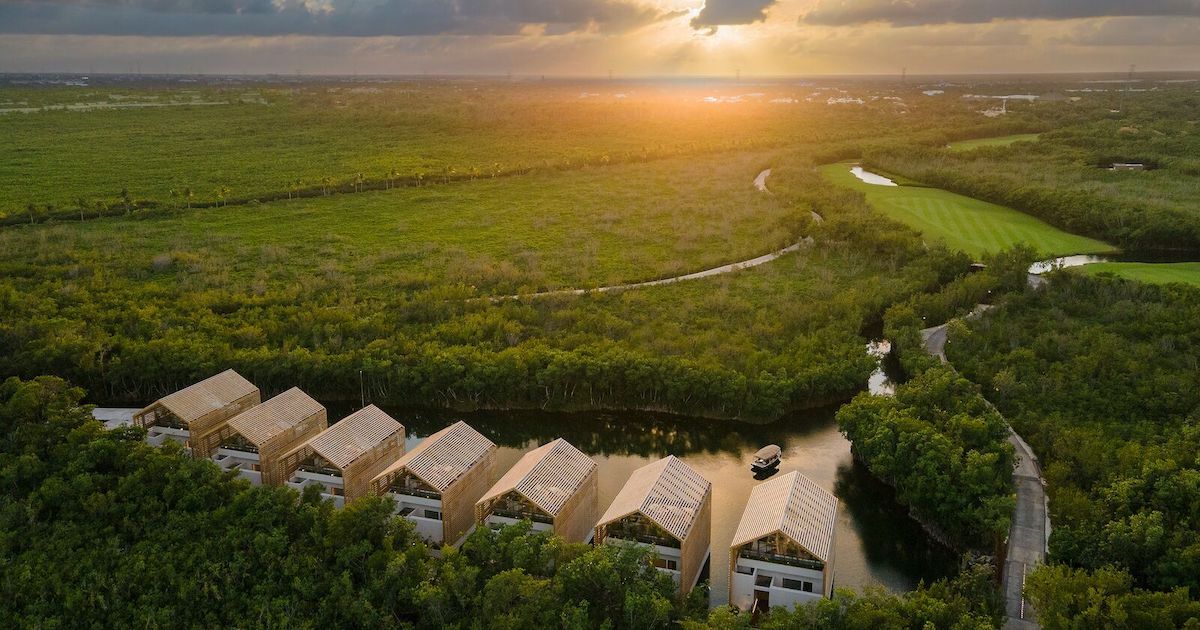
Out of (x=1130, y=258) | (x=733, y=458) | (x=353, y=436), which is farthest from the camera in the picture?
(x=1130, y=258)

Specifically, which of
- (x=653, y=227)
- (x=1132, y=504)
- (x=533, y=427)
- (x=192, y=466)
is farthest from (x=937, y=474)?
(x=653, y=227)

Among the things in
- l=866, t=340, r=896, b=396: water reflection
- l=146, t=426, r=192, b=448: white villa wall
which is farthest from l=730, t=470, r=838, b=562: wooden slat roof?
l=146, t=426, r=192, b=448: white villa wall

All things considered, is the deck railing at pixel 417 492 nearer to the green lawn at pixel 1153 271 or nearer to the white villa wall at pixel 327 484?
the white villa wall at pixel 327 484

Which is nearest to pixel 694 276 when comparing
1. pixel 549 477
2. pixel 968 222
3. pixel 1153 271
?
pixel 968 222

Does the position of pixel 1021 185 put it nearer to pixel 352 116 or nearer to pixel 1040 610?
pixel 1040 610

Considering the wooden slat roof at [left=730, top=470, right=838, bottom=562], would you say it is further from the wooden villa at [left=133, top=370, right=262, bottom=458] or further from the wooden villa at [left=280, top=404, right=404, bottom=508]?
the wooden villa at [left=133, top=370, right=262, bottom=458]

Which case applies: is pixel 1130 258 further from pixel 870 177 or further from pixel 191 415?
pixel 191 415

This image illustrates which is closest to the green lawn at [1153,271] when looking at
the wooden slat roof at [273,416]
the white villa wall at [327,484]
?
the white villa wall at [327,484]
